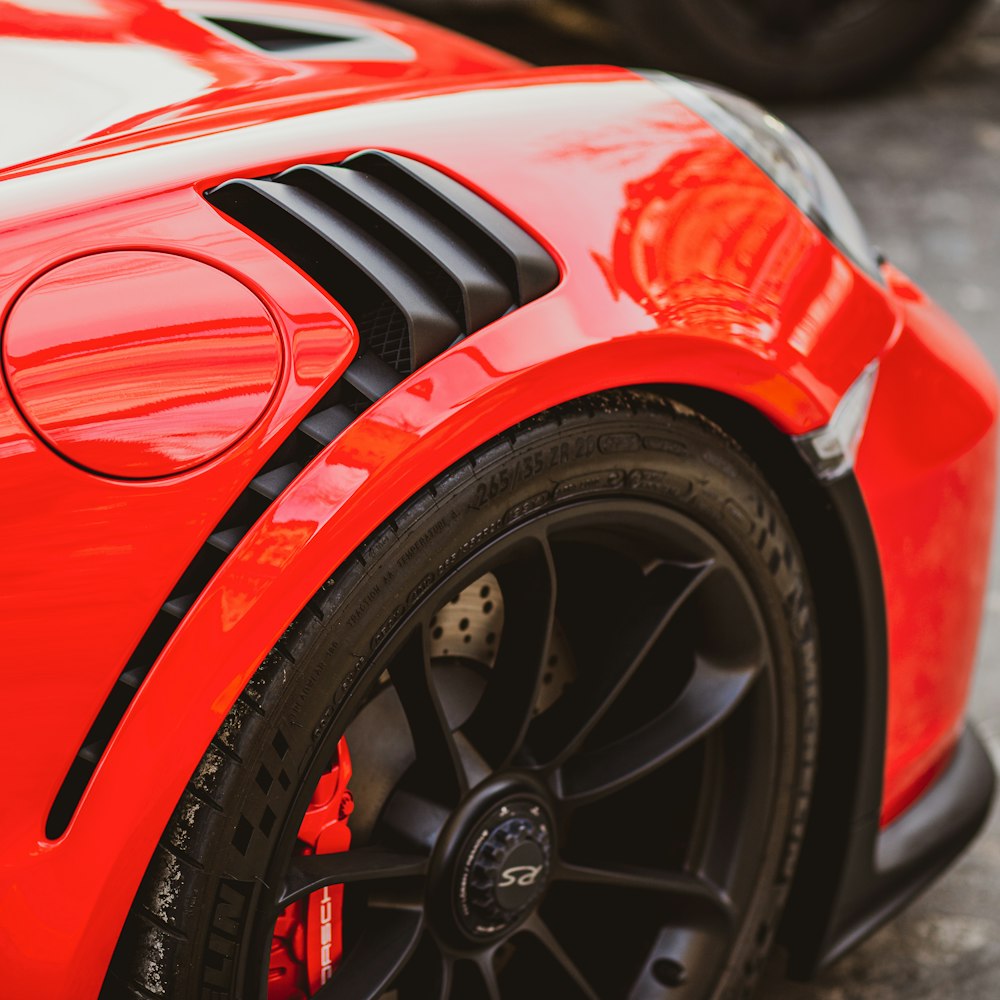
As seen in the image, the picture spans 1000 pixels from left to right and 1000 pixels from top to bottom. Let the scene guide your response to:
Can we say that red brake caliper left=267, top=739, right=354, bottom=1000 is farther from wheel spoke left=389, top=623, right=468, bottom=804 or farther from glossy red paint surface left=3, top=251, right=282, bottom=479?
glossy red paint surface left=3, top=251, right=282, bottom=479

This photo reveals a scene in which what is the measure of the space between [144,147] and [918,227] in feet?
11.8

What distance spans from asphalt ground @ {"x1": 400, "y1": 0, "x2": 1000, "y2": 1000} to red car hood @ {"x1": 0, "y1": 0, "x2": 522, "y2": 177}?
0.98m

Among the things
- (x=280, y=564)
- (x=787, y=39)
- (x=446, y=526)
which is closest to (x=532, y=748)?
(x=446, y=526)

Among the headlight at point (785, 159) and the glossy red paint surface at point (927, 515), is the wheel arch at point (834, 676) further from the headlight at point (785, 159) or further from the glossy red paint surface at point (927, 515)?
the headlight at point (785, 159)

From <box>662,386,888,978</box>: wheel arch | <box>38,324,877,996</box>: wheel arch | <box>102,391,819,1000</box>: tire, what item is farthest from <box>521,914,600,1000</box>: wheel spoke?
<box>38,324,877,996</box>: wheel arch

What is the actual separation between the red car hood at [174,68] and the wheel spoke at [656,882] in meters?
0.85

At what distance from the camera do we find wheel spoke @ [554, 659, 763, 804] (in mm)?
1472

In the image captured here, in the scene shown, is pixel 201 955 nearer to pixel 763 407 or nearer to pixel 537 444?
pixel 537 444

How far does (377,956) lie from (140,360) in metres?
0.66

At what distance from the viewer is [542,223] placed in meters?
1.27

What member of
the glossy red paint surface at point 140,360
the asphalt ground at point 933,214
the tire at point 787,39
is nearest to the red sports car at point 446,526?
the glossy red paint surface at point 140,360

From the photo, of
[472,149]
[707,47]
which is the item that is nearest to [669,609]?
[472,149]

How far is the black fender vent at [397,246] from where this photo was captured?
1.14 m

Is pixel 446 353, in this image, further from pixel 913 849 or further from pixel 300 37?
pixel 913 849
